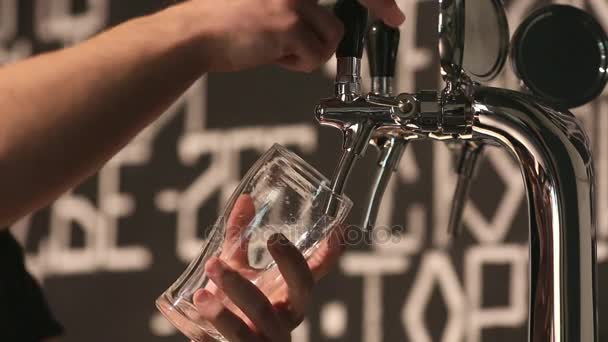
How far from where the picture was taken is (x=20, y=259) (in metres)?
1.31

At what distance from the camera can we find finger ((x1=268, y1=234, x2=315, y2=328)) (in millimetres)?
643

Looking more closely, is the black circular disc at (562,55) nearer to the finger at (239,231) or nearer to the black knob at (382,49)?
the black knob at (382,49)

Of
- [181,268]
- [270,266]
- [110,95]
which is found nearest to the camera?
[110,95]

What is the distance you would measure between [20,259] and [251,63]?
881 mm

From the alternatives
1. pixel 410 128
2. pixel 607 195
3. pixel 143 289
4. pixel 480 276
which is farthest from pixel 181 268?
pixel 410 128

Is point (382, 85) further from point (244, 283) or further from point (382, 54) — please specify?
point (244, 283)

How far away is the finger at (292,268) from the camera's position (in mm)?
643

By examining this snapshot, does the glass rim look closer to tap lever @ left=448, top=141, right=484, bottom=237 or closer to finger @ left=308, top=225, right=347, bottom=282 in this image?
finger @ left=308, top=225, right=347, bottom=282

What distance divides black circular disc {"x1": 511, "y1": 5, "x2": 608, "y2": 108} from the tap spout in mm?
141

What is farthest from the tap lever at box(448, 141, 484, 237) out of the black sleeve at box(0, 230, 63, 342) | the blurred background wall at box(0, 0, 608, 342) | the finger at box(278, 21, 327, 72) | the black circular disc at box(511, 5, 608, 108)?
the black sleeve at box(0, 230, 63, 342)

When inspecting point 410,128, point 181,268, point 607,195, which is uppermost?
point 410,128

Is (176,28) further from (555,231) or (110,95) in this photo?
→ (555,231)

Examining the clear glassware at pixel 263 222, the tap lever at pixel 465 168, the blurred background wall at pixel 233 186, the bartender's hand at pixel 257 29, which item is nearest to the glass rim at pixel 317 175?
the clear glassware at pixel 263 222

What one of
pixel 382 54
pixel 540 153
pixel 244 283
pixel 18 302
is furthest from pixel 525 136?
pixel 18 302
